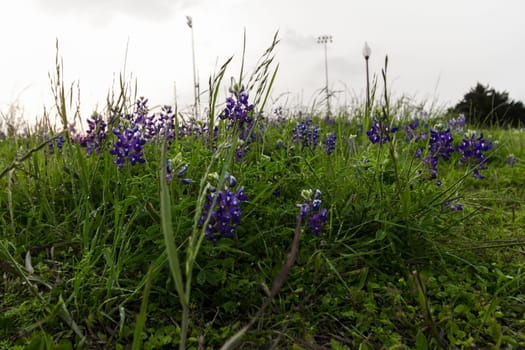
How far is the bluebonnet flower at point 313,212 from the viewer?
2.15m

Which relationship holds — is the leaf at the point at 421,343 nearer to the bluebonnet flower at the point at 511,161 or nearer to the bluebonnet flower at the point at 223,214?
the bluebonnet flower at the point at 223,214

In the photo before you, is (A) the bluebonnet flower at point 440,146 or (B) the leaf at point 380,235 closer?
(B) the leaf at point 380,235

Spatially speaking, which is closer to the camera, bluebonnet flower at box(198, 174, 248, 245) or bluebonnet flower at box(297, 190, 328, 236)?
bluebonnet flower at box(198, 174, 248, 245)

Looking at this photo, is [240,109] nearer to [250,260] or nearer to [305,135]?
[250,260]

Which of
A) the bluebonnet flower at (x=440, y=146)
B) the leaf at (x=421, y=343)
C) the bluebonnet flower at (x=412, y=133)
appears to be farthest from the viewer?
the bluebonnet flower at (x=412, y=133)

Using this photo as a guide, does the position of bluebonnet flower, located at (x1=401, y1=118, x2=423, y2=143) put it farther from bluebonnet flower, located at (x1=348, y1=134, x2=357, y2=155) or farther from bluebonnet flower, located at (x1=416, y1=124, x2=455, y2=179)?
bluebonnet flower, located at (x1=348, y1=134, x2=357, y2=155)

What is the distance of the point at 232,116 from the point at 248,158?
2.48 ft

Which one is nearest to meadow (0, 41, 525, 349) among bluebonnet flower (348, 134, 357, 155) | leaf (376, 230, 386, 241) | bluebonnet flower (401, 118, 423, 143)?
leaf (376, 230, 386, 241)

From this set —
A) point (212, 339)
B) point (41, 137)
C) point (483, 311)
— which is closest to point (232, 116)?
point (212, 339)

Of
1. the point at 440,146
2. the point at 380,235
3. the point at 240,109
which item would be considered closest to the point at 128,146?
the point at 240,109

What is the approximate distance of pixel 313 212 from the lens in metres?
2.32

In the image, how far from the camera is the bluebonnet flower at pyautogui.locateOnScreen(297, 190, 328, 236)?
2.15m

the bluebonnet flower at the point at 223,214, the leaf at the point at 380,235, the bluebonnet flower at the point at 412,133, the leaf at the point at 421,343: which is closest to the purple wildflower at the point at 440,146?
the bluebonnet flower at the point at 412,133

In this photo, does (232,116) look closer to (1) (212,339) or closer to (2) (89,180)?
(2) (89,180)
